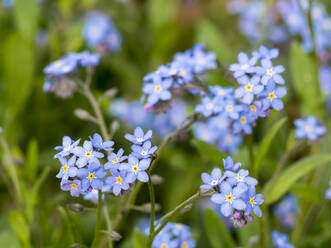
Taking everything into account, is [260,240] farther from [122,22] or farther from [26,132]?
[122,22]

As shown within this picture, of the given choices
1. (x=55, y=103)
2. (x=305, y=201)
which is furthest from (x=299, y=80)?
(x=55, y=103)

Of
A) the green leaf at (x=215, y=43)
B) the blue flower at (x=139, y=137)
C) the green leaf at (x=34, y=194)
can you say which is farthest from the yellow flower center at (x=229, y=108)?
the green leaf at (x=215, y=43)

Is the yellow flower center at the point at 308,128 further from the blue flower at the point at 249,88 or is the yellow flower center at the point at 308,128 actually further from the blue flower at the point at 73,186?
the blue flower at the point at 73,186

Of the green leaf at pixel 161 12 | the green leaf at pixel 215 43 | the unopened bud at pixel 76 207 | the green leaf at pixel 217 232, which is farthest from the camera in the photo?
the green leaf at pixel 161 12

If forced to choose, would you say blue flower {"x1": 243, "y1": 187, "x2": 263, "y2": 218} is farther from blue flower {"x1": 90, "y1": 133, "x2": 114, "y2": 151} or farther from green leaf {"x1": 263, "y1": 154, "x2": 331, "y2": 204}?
green leaf {"x1": 263, "y1": 154, "x2": 331, "y2": 204}

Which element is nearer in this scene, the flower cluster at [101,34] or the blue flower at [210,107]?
the blue flower at [210,107]

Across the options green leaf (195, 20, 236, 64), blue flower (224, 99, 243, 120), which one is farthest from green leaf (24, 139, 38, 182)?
green leaf (195, 20, 236, 64)

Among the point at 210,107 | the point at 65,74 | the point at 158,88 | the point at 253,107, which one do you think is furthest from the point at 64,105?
the point at 253,107
